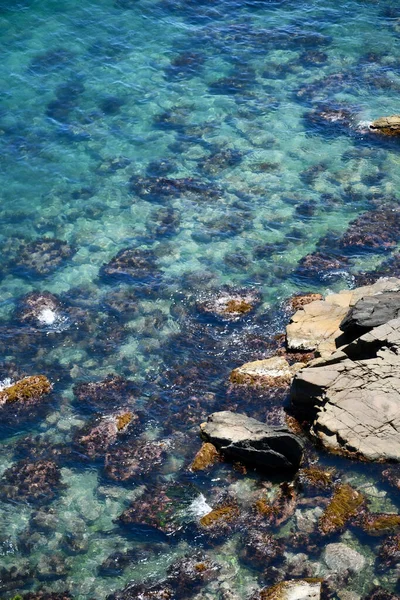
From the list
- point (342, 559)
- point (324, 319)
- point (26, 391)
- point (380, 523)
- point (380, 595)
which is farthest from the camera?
point (324, 319)

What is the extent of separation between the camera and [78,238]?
141ft

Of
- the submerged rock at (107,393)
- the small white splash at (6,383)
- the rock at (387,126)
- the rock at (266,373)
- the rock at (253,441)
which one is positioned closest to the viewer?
the rock at (253,441)

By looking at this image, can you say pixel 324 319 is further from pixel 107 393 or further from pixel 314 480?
pixel 107 393

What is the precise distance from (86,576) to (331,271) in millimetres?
20018

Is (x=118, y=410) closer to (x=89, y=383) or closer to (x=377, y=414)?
(x=89, y=383)

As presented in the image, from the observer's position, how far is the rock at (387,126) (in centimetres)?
4891

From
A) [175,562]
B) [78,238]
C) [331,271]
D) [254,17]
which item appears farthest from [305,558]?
[254,17]

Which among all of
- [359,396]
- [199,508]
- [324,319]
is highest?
[359,396]

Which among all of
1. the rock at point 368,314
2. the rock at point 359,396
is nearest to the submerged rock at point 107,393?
the rock at point 359,396

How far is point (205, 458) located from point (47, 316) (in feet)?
40.8

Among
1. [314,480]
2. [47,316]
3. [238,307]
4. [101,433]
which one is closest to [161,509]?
[101,433]

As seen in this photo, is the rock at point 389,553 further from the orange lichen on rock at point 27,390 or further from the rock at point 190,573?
the orange lichen on rock at point 27,390

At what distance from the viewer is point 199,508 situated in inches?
1110

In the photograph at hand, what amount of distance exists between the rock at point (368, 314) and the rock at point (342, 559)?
951cm
